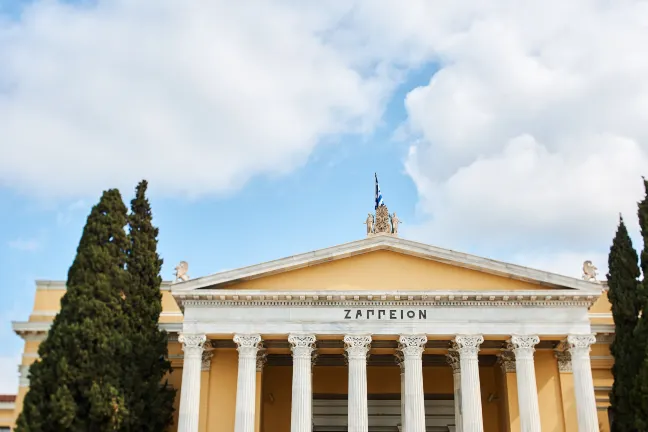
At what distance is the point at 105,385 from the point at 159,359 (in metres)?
2.64

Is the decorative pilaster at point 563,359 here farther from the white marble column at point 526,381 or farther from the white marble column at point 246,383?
the white marble column at point 246,383

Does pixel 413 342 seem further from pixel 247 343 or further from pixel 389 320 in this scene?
pixel 247 343

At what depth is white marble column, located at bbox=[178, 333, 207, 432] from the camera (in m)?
26.9

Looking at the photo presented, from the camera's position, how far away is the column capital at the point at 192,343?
90.9 feet

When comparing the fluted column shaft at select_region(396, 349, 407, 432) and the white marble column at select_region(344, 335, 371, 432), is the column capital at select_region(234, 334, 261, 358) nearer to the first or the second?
the white marble column at select_region(344, 335, 371, 432)

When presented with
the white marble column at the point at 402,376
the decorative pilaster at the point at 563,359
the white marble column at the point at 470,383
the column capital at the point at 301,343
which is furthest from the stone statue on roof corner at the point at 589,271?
the column capital at the point at 301,343

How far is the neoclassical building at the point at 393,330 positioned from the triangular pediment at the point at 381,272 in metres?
0.04

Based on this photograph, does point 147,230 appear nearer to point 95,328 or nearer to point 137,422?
point 95,328

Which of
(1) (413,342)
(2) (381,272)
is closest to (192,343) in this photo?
(2) (381,272)

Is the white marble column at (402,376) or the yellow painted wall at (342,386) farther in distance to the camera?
the yellow painted wall at (342,386)

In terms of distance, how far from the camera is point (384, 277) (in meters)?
28.8

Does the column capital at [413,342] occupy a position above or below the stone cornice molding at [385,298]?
below

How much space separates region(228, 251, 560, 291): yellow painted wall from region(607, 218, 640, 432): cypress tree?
3069 mm

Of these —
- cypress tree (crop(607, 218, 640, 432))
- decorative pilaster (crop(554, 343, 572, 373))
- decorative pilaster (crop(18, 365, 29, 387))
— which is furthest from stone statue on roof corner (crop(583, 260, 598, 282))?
decorative pilaster (crop(18, 365, 29, 387))
